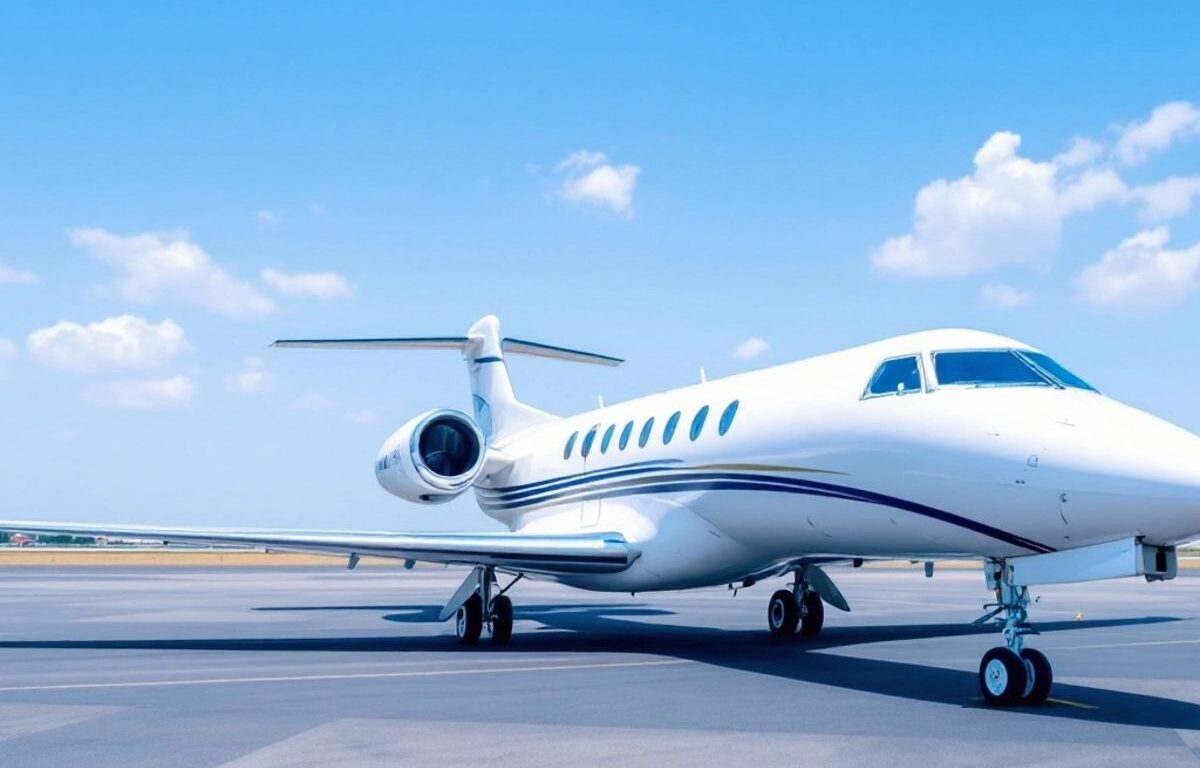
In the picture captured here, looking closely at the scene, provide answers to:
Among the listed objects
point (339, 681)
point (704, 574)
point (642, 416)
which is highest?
point (642, 416)

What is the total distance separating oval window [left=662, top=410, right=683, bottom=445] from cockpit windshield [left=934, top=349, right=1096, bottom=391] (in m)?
4.41

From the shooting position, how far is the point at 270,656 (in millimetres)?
12648

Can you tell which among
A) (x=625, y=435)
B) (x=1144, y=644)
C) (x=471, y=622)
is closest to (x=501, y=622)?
(x=471, y=622)

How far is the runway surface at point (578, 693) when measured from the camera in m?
6.94

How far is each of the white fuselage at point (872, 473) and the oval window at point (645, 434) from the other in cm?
10

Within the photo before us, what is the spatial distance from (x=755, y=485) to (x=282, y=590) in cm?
2053

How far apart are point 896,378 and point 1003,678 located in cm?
278

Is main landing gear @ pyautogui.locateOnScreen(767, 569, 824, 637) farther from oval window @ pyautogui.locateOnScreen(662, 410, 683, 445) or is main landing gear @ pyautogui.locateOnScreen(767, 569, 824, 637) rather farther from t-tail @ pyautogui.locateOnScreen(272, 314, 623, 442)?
t-tail @ pyautogui.locateOnScreen(272, 314, 623, 442)

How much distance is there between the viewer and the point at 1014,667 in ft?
28.7

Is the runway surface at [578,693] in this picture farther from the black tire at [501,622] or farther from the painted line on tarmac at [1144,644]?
the black tire at [501,622]

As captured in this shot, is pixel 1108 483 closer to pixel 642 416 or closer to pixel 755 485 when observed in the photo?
pixel 755 485

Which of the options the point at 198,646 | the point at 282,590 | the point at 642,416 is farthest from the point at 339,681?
the point at 282,590

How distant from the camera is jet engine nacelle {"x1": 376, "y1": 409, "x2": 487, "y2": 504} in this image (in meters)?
16.2

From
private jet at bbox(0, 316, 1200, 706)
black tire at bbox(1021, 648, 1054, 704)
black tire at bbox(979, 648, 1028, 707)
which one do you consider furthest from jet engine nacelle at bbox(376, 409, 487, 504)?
black tire at bbox(1021, 648, 1054, 704)
